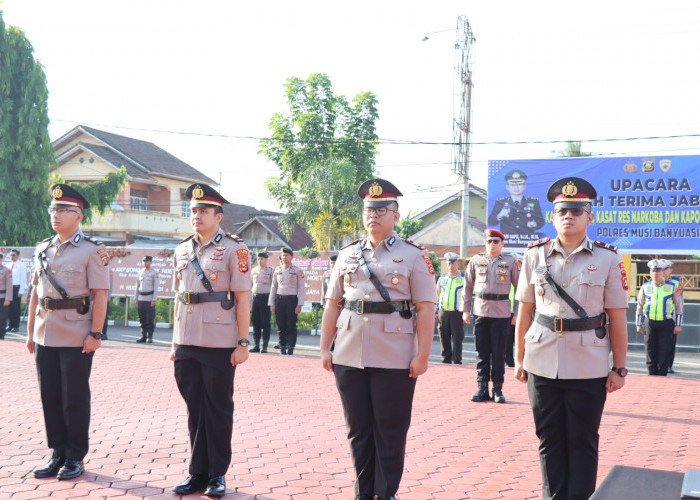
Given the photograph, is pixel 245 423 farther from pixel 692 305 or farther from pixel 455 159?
pixel 455 159

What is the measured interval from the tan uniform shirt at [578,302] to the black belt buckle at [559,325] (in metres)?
0.02

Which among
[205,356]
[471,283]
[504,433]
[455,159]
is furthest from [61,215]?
[455,159]

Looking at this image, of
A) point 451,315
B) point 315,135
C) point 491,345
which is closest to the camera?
point 491,345

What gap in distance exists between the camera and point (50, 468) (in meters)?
5.34

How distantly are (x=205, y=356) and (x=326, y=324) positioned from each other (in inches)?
35.3

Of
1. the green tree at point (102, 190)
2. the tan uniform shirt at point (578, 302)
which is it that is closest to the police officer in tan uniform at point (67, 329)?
the tan uniform shirt at point (578, 302)

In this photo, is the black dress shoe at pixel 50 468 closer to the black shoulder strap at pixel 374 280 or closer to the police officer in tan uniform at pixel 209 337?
the police officer in tan uniform at pixel 209 337

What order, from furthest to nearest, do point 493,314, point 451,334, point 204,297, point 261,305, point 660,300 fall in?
point 261,305
point 451,334
point 660,300
point 493,314
point 204,297

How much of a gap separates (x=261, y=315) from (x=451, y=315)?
157 inches

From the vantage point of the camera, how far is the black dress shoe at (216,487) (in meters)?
4.88

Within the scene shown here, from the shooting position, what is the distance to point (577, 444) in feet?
14.1

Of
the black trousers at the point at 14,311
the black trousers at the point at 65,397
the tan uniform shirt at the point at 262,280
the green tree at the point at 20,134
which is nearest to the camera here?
the black trousers at the point at 65,397

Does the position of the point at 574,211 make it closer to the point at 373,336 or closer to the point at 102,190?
the point at 373,336

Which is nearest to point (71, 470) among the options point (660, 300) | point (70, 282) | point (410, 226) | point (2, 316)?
point (70, 282)
